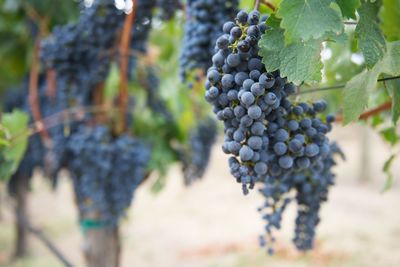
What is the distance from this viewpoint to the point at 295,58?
1.96ft

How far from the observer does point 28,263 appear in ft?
17.1

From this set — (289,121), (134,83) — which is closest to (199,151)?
(134,83)

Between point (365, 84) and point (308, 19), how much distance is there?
178 millimetres

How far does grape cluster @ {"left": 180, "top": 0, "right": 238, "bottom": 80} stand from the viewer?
96 cm

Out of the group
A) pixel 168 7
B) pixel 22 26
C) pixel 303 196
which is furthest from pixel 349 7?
pixel 22 26

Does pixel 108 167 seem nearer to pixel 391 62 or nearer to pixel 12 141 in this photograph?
pixel 12 141

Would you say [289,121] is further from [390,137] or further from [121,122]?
[121,122]

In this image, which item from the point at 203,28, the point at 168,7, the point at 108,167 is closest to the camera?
the point at 203,28

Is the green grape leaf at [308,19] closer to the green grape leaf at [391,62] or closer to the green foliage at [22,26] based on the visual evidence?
the green grape leaf at [391,62]

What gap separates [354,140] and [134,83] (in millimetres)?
13130

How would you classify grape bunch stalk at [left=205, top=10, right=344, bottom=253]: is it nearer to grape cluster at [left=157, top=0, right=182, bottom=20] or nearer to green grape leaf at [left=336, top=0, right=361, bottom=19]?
green grape leaf at [left=336, top=0, right=361, bottom=19]

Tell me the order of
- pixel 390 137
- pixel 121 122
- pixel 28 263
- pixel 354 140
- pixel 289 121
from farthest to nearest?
pixel 354 140 → pixel 28 263 → pixel 121 122 → pixel 390 137 → pixel 289 121

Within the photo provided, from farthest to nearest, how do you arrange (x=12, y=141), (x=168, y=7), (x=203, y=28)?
(x=168, y=7)
(x=12, y=141)
(x=203, y=28)

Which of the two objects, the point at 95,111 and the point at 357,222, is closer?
the point at 95,111
